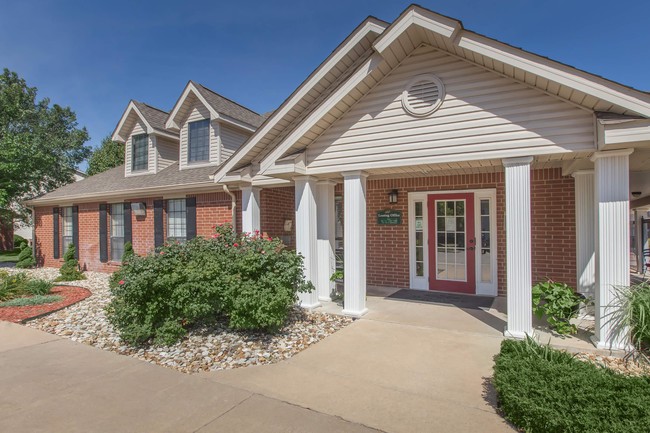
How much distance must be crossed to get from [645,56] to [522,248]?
9.89 metres

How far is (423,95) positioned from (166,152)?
10.2 metres

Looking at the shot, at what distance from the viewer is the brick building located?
470 cm

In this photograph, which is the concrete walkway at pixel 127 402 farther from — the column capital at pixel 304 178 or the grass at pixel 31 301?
the column capital at pixel 304 178

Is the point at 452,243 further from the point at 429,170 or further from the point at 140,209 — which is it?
the point at 140,209

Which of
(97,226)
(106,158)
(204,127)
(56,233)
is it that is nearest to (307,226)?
(204,127)

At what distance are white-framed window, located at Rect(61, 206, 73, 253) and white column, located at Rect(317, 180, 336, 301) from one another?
11.7 metres

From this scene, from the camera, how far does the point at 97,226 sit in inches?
507

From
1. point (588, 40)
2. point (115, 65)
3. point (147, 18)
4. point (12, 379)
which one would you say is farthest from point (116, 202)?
point (588, 40)

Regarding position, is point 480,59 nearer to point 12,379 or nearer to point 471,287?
point 471,287

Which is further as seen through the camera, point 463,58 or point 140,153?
point 140,153

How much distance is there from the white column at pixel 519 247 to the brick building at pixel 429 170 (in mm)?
16

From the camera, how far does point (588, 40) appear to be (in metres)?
9.84

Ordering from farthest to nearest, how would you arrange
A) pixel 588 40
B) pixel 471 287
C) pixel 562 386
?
pixel 588 40 → pixel 471 287 → pixel 562 386

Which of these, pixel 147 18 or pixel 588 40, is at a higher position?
pixel 147 18
